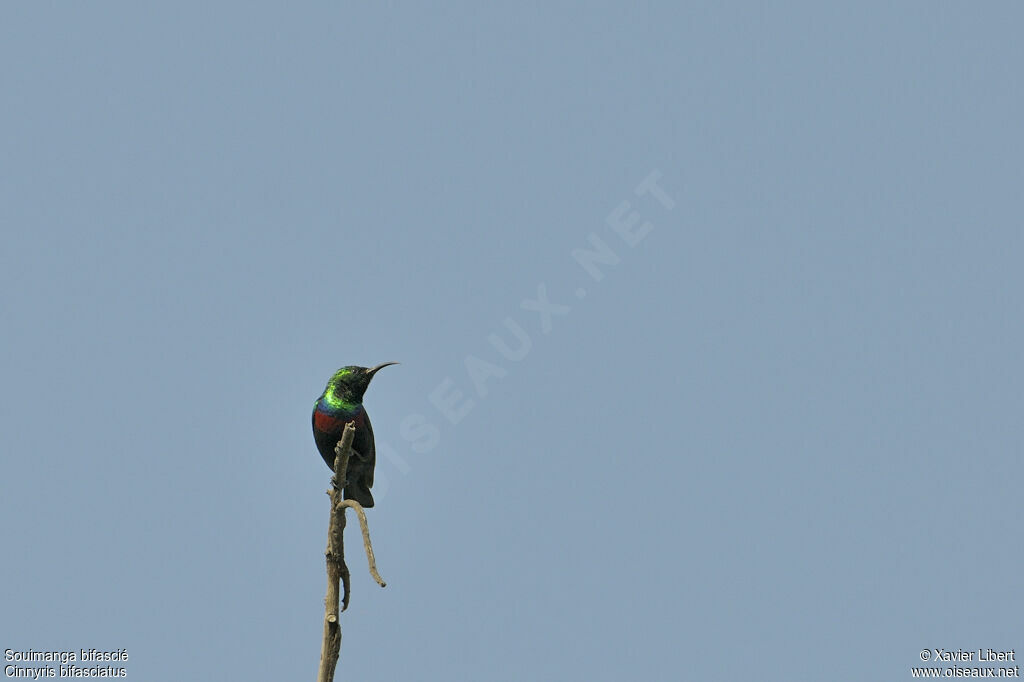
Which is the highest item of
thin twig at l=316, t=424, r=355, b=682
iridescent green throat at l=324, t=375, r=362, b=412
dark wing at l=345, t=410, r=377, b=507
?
iridescent green throat at l=324, t=375, r=362, b=412

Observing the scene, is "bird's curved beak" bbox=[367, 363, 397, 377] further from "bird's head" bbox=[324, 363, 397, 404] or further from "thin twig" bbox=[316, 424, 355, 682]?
"thin twig" bbox=[316, 424, 355, 682]

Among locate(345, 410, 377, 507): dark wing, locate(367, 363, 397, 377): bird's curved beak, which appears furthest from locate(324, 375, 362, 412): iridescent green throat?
locate(367, 363, 397, 377): bird's curved beak

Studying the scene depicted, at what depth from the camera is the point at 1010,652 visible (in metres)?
14.4

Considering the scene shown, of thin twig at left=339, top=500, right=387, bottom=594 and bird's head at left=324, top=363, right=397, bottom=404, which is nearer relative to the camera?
thin twig at left=339, top=500, right=387, bottom=594

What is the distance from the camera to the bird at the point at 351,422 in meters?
13.0

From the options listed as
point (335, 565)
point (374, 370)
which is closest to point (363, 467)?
point (374, 370)

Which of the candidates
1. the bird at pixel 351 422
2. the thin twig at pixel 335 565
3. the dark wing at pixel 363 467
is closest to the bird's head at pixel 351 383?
the bird at pixel 351 422

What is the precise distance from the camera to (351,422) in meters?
13.0

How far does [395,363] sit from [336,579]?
2.64 meters

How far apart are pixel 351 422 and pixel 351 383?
0.48 m

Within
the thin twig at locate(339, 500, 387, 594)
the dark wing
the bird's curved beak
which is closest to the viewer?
the thin twig at locate(339, 500, 387, 594)

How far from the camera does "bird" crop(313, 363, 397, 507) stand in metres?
13.0

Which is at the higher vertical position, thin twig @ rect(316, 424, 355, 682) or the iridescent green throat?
the iridescent green throat

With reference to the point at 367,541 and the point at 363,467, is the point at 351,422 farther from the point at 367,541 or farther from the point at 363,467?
the point at 367,541
